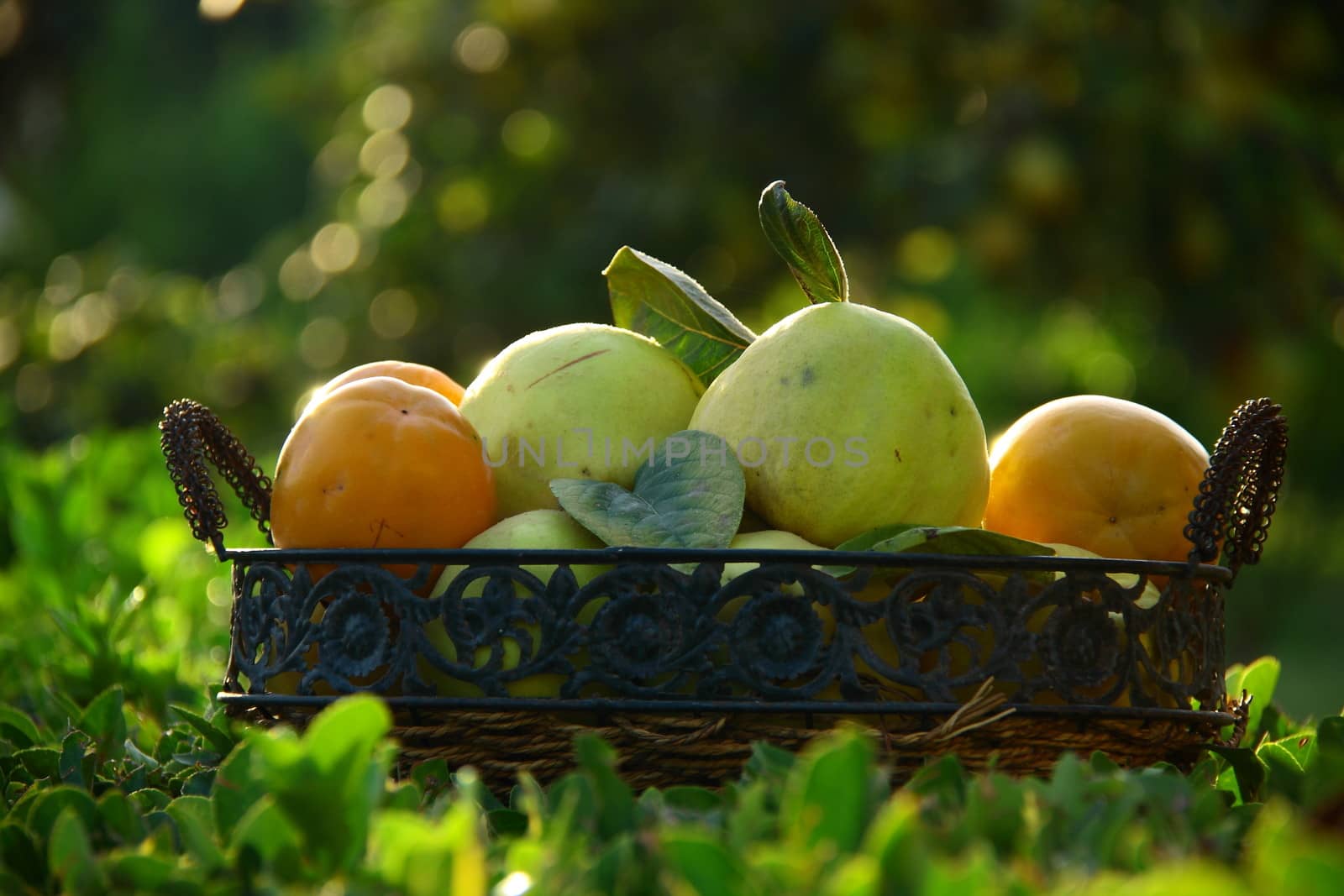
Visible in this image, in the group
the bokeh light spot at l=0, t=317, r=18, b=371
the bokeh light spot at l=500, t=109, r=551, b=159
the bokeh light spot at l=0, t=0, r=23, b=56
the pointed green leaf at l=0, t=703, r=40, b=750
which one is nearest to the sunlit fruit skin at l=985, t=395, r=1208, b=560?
the pointed green leaf at l=0, t=703, r=40, b=750

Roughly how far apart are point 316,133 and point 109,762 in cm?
736

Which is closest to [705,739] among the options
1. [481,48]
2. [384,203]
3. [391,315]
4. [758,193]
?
[758,193]

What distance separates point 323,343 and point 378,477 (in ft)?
17.5

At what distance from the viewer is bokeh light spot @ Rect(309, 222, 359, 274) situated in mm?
6531

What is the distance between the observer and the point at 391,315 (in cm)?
650

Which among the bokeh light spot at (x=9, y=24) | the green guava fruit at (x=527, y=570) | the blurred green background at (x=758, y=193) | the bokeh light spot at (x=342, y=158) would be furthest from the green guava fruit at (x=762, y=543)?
the bokeh light spot at (x=342, y=158)

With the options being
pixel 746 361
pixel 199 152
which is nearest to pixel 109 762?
pixel 746 361

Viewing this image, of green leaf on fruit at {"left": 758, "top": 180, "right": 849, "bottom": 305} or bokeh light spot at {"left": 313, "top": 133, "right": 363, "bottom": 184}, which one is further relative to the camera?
bokeh light spot at {"left": 313, "top": 133, "right": 363, "bottom": 184}

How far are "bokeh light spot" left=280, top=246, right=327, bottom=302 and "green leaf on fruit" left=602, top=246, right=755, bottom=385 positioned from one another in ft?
17.9

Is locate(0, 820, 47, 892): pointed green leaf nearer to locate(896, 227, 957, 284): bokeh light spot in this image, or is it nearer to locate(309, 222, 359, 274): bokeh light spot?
locate(896, 227, 957, 284): bokeh light spot

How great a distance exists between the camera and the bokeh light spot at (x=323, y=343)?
6.20 m

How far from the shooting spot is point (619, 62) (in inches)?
254

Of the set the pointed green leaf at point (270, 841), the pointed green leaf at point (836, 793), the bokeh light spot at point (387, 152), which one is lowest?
the pointed green leaf at point (270, 841)

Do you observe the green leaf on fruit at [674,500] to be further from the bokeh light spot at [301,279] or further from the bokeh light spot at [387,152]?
the bokeh light spot at [301,279]
